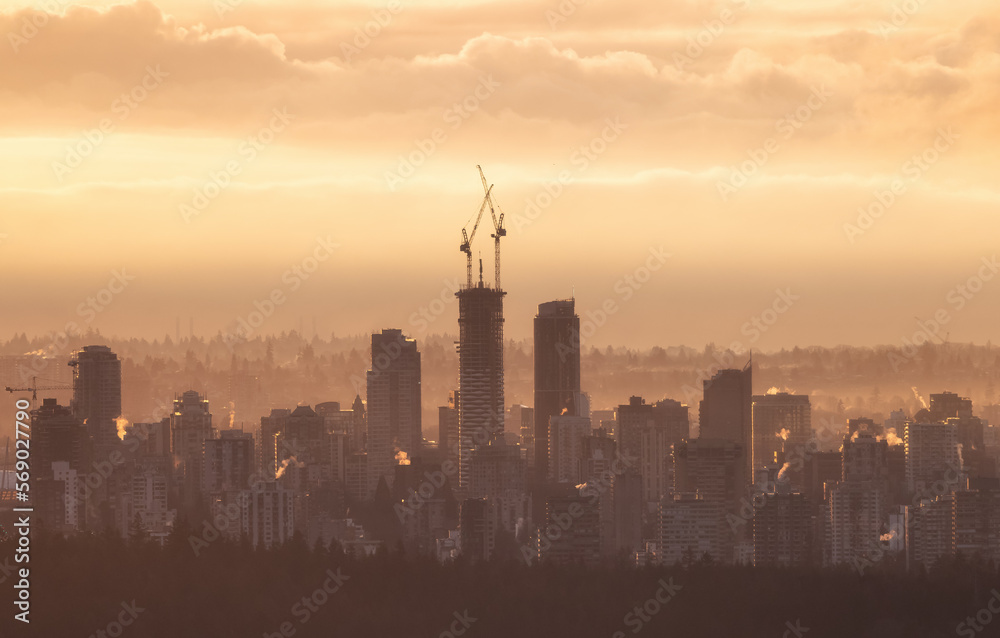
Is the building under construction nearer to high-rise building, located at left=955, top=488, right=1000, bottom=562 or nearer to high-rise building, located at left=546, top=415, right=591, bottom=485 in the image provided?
high-rise building, located at left=546, top=415, right=591, bottom=485

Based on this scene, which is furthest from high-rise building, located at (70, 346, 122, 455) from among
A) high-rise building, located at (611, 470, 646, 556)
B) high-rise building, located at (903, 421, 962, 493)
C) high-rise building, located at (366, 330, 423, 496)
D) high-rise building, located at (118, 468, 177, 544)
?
high-rise building, located at (903, 421, 962, 493)

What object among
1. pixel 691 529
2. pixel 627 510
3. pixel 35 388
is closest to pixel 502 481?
pixel 627 510

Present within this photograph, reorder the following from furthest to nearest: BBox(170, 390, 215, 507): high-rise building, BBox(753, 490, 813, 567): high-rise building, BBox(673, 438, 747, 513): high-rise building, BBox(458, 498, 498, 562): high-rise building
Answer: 1. BBox(170, 390, 215, 507): high-rise building
2. BBox(673, 438, 747, 513): high-rise building
3. BBox(753, 490, 813, 567): high-rise building
4. BBox(458, 498, 498, 562): high-rise building

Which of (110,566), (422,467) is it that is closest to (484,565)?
(110,566)

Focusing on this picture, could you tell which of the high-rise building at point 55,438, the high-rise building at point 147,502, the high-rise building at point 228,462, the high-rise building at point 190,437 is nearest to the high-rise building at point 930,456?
the high-rise building at point 228,462

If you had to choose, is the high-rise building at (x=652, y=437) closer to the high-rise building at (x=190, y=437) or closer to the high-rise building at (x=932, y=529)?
the high-rise building at (x=932, y=529)

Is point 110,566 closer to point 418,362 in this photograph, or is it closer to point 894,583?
point 894,583
